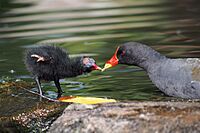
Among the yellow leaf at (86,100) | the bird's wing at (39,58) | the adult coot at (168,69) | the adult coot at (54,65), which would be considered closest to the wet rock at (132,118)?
the yellow leaf at (86,100)

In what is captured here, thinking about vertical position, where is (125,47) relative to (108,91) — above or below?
above

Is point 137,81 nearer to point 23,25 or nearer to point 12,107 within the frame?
point 12,107

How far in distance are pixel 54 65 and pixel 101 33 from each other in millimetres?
6089

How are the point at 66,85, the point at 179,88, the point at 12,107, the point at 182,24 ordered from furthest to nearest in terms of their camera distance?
the point at 182,24 < the point at 66,85 < the point at 179,88 < the point at 12,107

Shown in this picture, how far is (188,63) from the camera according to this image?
6.27 metres

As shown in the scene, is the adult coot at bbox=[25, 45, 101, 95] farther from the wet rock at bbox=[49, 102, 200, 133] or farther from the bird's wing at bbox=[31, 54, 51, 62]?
the wet rock at bbox=[49, 102, 200, 133]

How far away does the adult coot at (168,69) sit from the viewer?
611 cm

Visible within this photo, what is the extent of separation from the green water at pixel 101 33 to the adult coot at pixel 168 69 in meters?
0.21

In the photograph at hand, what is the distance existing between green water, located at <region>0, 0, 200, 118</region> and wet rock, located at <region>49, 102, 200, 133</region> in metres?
1.00

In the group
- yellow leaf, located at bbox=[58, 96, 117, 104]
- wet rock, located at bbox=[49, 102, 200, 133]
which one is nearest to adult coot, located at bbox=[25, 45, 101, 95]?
yellow leaf, located at bbox=[58, 96, 117, 104]

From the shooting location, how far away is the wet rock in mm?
4625

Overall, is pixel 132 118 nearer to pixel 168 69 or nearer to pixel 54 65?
pixel 168 69

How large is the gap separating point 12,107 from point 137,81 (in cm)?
233

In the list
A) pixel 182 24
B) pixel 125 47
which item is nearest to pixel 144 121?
pixel 125 47
